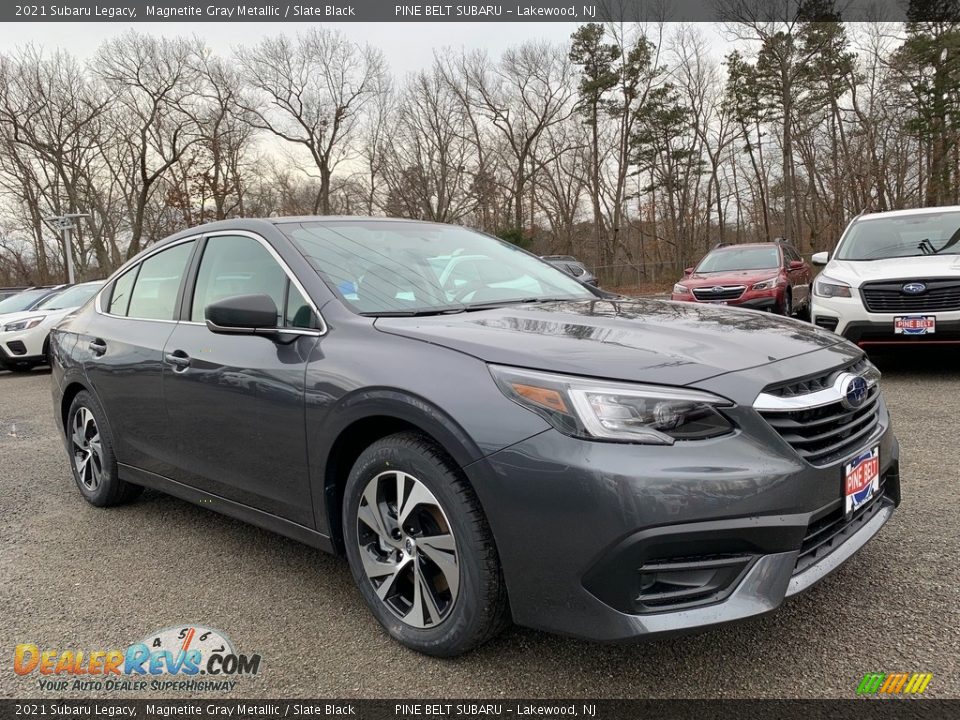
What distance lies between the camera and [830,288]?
6.78 m

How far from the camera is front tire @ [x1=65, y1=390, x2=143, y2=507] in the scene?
3830 mm

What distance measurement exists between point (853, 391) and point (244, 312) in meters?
2.17

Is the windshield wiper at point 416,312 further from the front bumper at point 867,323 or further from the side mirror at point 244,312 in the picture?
the front bumper at point 867,323

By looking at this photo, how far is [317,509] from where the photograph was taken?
8.41 ft

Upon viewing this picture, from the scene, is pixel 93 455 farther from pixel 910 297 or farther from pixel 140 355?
pixel 910 297

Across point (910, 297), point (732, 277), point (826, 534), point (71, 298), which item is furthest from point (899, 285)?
point (71, 298)

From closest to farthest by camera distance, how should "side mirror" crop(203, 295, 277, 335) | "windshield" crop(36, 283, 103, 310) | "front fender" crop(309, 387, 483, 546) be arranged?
"front fender" crop(309, 387, 483, 546)
"side mirror" crop(203, 295, 277, 335)
"windshield" crop(36, 283, 103, 310)

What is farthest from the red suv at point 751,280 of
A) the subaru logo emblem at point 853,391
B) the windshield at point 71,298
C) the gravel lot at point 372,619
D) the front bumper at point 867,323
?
the windshield at point 71,298

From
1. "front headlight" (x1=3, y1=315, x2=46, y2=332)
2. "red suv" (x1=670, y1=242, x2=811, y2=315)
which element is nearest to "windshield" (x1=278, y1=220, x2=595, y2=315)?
"red suv" (x1=670, y1=242, x2=811, y2=315)

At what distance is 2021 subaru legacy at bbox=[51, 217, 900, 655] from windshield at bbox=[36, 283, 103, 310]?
34.4 feet

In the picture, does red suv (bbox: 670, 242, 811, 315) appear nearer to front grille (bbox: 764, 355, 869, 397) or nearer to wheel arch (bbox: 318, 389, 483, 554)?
front grille (bbox: 764, 355, 869, 397)

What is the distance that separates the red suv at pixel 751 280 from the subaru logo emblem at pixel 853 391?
873cm

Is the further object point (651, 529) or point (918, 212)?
point (918, 212)

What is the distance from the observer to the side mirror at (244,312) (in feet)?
8.51
